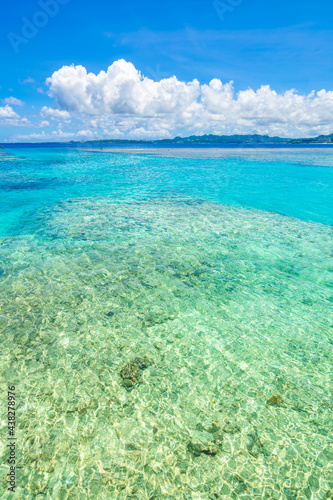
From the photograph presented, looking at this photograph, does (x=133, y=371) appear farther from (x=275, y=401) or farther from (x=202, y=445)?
(x=275, y=401)

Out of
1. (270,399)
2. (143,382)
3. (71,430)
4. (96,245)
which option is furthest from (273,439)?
(96,245)

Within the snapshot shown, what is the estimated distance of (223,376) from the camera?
23.2 ft

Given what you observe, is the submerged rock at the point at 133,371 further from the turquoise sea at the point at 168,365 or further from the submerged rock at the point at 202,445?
the submerged rock at the point at 202,445

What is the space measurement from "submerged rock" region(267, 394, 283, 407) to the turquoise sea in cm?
9

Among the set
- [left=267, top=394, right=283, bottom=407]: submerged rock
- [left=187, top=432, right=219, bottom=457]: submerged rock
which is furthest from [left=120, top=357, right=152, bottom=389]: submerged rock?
[left=267, top=394, right=283, bottom=407]: submerged rock

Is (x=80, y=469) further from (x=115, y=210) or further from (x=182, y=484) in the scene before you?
(x=115, y=210)

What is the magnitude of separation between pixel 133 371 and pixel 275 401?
3595 mm

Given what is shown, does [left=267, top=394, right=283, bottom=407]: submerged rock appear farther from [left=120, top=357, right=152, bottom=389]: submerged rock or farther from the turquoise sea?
[left=120, top=357, right=152, bottom=389]: submerged rock

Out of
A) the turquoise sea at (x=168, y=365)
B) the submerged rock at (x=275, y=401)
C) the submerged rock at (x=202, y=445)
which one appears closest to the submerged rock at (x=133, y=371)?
the turquoise sea at (x=168, y=365)

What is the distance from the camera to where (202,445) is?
551 centimetres

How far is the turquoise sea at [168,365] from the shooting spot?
5051mm

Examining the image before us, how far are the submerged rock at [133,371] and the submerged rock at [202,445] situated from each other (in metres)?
1.92

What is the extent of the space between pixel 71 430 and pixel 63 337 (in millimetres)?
3003

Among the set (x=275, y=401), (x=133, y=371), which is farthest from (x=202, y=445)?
(x=133, y=371)
